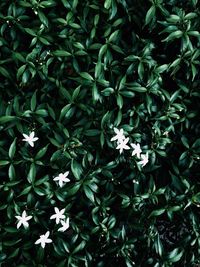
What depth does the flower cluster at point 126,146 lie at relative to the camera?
2422mm

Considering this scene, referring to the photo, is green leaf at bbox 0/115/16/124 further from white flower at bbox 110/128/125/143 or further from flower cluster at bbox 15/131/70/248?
white flower at bbox 110/128/125/143

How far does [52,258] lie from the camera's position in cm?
256

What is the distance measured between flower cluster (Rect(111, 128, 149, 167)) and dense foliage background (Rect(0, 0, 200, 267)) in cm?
4

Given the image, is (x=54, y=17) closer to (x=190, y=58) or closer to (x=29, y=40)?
(x=29, y=40)

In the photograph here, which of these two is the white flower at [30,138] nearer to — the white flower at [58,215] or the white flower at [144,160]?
the white flower at [58,215]

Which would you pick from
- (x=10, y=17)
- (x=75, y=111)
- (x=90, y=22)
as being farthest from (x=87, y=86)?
(x=10, y=17)

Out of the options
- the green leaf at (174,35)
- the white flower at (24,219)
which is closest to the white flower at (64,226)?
the white flower at (24,219)

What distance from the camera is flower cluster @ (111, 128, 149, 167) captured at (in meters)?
2.42

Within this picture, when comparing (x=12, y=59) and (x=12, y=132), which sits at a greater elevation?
(x=12, y=59)

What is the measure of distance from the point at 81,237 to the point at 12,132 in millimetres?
592

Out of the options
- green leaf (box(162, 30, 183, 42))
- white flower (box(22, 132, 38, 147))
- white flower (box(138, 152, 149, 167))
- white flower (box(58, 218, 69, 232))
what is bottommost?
white flower (box(58, 218, 69, 232))

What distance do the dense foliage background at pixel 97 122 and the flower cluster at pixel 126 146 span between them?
38mm

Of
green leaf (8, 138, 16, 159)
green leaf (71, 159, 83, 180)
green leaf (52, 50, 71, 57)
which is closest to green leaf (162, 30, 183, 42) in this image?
green leaf (52, 50, 71, 57)

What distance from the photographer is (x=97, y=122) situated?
97.7 inches
